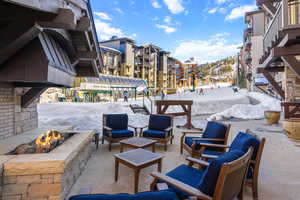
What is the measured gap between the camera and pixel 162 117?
5.13 metres

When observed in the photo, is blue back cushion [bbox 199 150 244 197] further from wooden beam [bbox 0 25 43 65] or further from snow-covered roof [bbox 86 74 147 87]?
snow-covered roof [bbox 86 74 147 87]

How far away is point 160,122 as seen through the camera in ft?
16.7

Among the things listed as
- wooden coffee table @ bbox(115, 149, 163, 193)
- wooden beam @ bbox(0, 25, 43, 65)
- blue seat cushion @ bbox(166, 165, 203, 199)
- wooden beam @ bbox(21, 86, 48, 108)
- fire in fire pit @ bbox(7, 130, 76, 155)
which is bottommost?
wooden coffee table @ bbox(115, 149, 163, 193)

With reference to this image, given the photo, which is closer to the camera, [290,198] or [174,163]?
[290,198]

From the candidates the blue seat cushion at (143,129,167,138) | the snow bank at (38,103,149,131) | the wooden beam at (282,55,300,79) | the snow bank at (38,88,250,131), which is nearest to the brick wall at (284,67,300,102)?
the wooden beam at (282,55,300,79)

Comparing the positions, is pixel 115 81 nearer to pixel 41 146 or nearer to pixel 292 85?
pixel 292 85

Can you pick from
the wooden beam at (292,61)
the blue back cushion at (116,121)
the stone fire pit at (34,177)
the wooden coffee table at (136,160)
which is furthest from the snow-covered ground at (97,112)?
the wooden beam at (292,61)

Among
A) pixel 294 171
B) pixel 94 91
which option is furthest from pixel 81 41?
pixel 94 91

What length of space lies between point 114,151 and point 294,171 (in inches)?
156

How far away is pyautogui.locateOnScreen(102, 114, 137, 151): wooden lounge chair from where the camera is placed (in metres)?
4.58

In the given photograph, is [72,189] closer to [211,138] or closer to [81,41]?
[211,138]

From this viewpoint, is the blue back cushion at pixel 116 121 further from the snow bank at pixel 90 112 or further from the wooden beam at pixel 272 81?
the wooden beam at pixel 272 81

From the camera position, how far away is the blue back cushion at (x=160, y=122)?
198 inches

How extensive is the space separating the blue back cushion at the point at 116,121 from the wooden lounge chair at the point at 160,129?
2.21 ft
